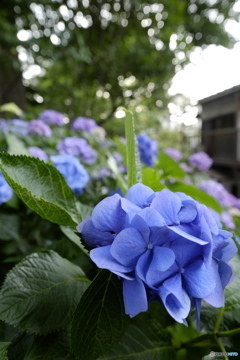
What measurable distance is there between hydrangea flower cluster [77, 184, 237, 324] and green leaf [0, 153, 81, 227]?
46 mm

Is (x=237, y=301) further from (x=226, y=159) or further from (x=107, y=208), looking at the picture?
(x=226, y=159)

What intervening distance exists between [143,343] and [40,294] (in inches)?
6.5

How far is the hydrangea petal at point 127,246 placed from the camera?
1.07 feet

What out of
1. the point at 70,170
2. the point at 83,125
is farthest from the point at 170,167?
the point at 83,125

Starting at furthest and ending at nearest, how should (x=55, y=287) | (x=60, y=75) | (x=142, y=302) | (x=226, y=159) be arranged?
(x=226, y=159) < (x=60, y=75) < (x=55, y=287) < (x=142, y=302)

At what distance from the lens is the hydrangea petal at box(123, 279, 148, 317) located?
0.31 m

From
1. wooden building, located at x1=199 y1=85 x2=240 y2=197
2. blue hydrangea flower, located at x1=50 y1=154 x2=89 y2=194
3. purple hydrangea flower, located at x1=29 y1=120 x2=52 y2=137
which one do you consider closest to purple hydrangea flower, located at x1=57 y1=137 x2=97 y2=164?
purple hydrangea flower, located at x1=29 y1=120 x2=52 y2=137

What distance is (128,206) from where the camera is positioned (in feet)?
1.16

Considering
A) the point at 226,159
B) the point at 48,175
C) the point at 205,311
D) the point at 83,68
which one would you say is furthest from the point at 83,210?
the point at 226,159

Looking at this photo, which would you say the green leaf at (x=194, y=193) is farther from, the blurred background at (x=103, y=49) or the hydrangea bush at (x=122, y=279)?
the blurred background at (x=103, y=49)

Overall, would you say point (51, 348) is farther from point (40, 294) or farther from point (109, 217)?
point (109, 217)

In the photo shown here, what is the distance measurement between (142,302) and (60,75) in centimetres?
632

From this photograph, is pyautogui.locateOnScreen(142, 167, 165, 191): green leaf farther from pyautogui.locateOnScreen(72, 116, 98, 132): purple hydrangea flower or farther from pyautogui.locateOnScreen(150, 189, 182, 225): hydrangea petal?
pyautogui.locateOnScreen(72, 116, 98, 132): purple hydrangea flower

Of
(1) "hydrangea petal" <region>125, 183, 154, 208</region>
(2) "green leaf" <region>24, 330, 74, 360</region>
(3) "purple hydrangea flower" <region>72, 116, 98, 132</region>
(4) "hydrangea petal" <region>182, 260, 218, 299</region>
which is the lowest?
(2) "green leaf" <region>24, 330, 74, 360</region>
